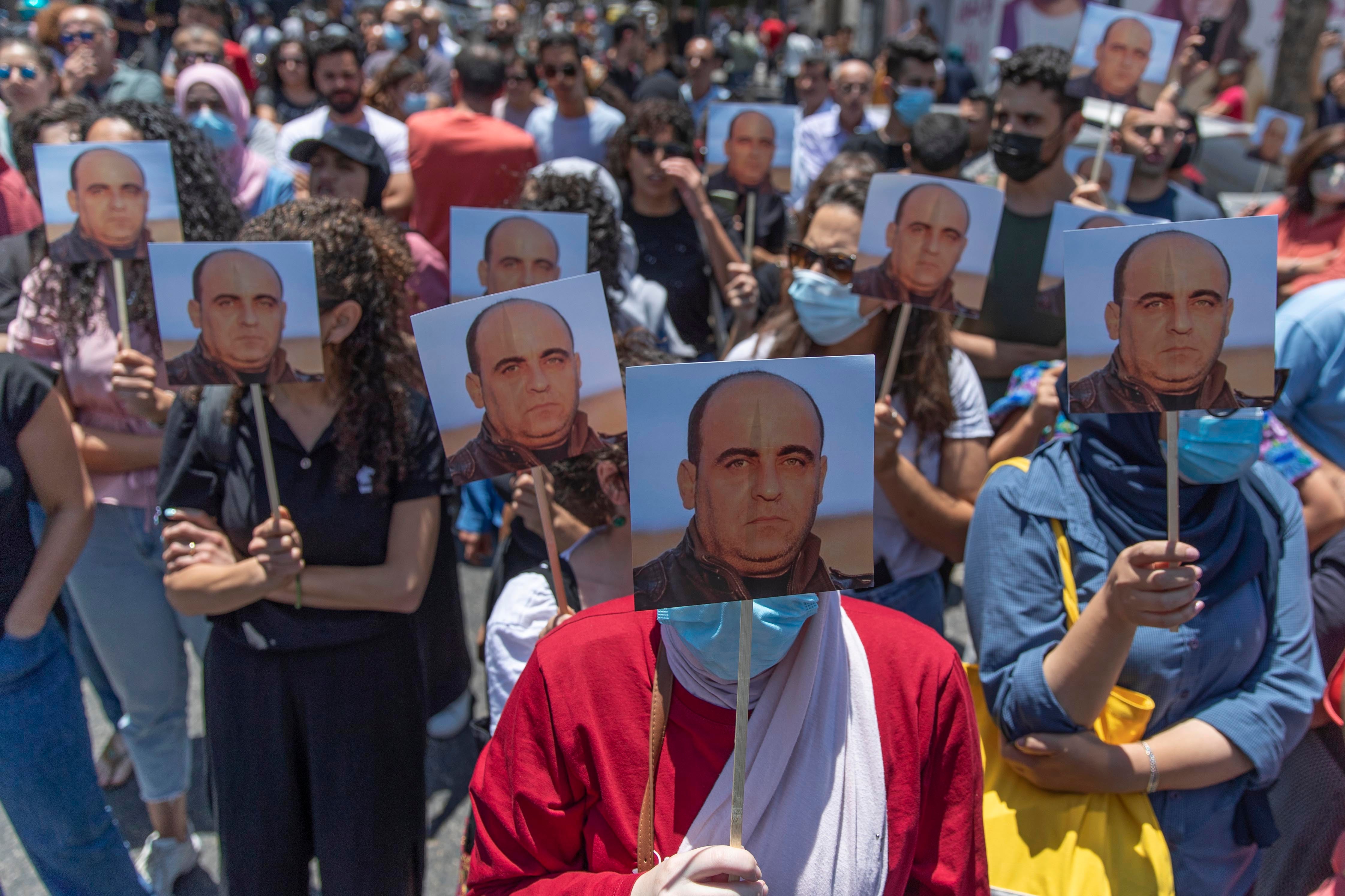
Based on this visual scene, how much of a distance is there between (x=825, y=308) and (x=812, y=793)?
1539 millimetres

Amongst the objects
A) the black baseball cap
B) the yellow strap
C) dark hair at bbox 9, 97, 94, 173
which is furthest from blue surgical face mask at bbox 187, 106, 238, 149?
the yellow strap

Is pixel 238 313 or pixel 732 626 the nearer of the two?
pixel 732 626

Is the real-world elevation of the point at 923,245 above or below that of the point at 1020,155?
below

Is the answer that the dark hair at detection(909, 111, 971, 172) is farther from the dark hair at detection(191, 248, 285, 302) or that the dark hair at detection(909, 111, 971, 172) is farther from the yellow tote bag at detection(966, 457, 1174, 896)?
the dark hair at detection(191, 248, 285, 302)

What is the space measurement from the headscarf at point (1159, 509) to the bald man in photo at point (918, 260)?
65 cm

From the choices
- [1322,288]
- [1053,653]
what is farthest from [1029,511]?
[1322,288]

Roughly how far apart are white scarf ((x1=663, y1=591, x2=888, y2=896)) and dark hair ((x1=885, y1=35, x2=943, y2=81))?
541cm

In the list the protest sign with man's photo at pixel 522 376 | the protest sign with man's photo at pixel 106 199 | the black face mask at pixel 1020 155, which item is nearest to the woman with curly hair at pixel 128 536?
the protest sign with man's photo at pixel 106 199

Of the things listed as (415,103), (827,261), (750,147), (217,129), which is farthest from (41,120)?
(415,103)

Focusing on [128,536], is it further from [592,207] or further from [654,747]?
[654,747]

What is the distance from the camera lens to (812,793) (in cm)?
134

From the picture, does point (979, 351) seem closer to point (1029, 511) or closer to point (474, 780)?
point (1029, 511)

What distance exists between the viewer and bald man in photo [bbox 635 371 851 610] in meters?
1.26

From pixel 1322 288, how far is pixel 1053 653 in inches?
62.1
